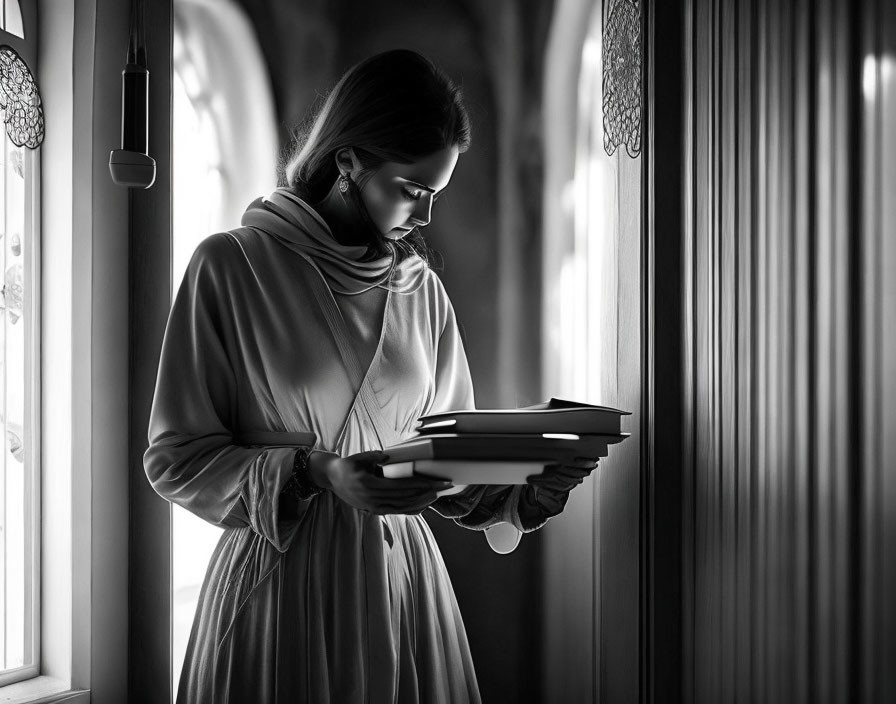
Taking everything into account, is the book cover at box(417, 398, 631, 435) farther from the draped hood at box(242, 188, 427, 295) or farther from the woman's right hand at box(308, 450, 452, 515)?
the draped hood at box(242, 188, 427, 295)

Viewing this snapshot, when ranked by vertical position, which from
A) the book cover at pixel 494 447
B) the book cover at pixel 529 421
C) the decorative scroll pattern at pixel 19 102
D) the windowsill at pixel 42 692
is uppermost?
the decorative scroll pattern at pixel 19 102

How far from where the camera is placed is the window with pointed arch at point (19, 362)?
1.71 m

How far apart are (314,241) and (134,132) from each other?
34cm

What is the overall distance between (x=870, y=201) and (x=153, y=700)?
1620 mm

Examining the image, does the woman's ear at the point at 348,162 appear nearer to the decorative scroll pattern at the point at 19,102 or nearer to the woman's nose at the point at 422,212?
the woman's nose at the point at 422,212

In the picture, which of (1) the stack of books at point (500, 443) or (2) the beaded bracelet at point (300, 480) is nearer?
(1) the stack of books at point (500, 443)

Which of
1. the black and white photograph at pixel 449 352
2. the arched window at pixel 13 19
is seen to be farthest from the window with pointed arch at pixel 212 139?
the arched window at pixel 13 19

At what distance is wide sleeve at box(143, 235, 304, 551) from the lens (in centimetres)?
118

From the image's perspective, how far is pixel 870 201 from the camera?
36.4 inches

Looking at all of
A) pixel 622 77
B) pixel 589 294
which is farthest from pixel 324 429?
pixel 622 77

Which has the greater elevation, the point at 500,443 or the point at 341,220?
the point at 341,220

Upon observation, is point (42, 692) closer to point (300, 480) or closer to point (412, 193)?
point (300, 480)

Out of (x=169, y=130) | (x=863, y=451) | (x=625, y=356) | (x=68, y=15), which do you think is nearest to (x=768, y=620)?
(x=863, y=451)

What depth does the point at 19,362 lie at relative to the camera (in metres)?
1.74
